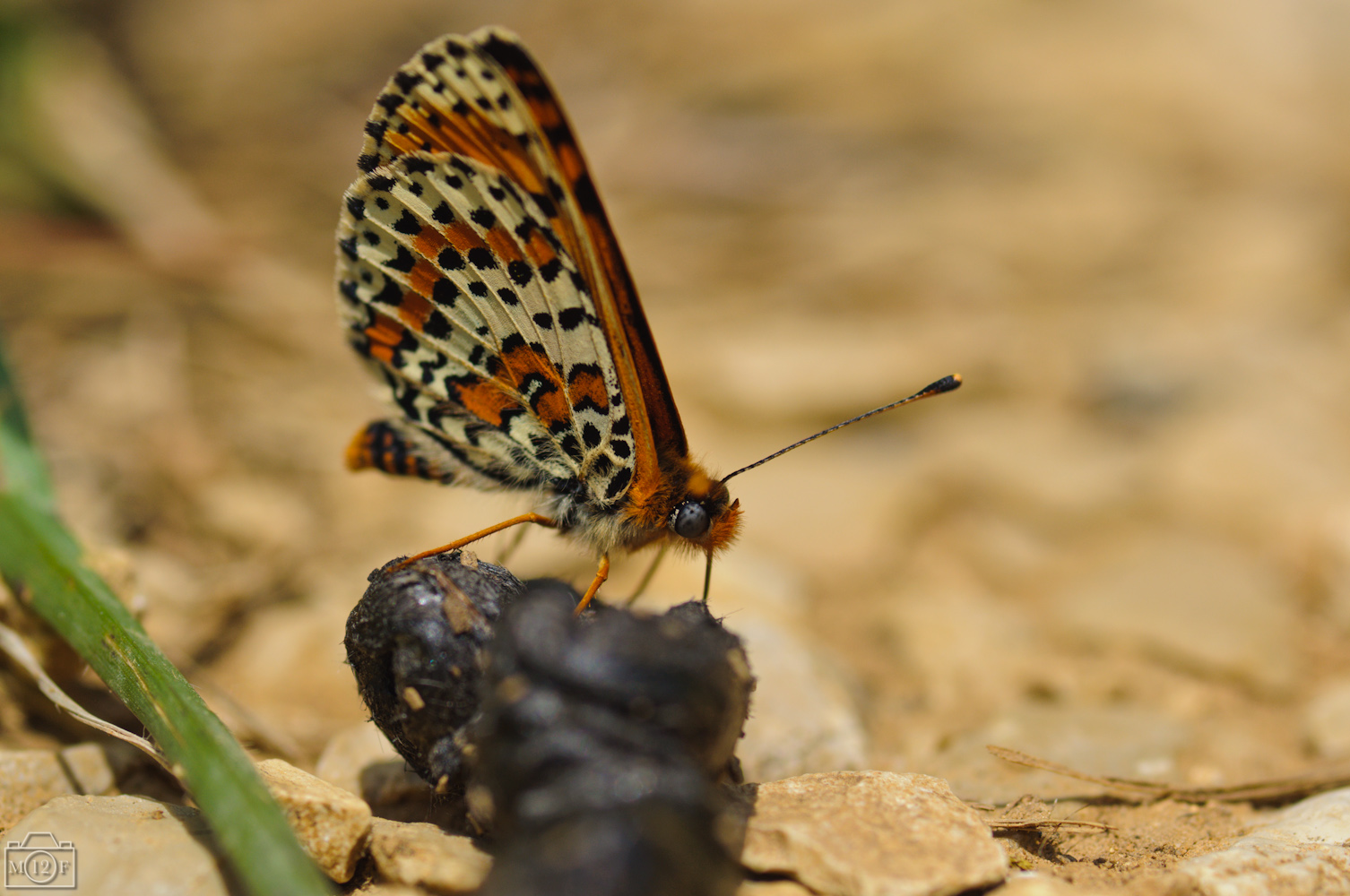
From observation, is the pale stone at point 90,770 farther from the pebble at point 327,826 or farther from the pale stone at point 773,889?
the pale stone at point 773,889

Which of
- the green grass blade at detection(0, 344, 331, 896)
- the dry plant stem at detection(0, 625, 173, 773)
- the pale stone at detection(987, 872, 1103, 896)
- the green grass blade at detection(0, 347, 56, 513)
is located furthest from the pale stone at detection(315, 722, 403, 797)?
the pale stone at detection(987, 872, 1103, 896)

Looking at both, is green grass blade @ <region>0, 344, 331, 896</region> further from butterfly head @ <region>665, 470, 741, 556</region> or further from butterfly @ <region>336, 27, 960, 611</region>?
butterfly head @ <region>665, 470, 741, 556</region>

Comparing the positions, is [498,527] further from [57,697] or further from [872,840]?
[872,840]

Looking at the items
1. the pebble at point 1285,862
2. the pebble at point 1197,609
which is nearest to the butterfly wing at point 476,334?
the pebble at point 1285,862

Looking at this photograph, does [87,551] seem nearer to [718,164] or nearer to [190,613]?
[190,613]

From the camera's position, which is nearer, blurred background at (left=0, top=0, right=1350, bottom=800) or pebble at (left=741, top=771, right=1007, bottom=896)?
pebble at (left=741, top=771, right=1007, bottom=896)

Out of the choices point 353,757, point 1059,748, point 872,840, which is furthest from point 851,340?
point 872,840

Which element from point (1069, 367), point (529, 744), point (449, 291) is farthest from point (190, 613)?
point (1069, 367)
